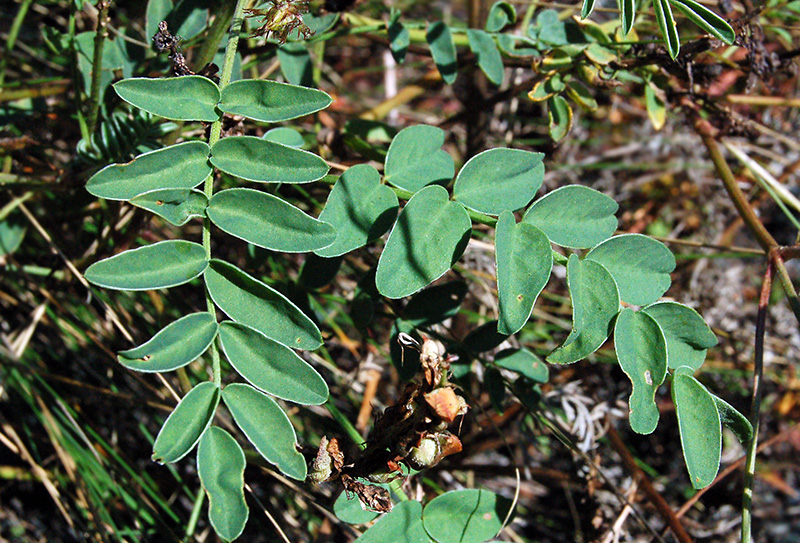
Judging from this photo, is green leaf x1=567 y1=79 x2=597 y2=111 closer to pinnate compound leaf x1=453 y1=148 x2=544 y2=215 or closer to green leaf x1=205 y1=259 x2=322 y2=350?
pinnate compound leaf x1=453 y1=148 x2=544 y2=215

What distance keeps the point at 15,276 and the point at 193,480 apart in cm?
74

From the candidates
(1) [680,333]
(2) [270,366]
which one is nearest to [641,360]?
(1) [680,333]

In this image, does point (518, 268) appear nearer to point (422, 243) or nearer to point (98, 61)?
point (422, 243)

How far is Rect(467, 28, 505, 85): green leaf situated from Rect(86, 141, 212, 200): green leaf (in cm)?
75

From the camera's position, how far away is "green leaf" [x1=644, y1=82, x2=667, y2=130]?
1.56 metres

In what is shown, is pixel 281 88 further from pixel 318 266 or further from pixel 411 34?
pixel 411 34

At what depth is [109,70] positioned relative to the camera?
56.0 inches

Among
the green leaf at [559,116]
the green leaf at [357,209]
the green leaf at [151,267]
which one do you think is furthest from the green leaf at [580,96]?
the green leaf at [151,267]

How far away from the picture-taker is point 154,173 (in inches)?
40.8

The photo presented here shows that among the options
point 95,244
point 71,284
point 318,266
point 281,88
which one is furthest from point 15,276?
point 281,88

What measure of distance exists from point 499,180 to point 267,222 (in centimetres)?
43

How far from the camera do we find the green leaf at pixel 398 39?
60.1 inches

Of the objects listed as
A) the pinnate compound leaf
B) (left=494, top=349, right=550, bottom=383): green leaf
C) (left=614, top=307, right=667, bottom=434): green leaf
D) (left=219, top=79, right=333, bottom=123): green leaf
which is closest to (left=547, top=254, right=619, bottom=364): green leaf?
(left=614, top=307, right=667, bottom=434): green leaf

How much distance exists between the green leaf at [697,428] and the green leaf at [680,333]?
0.10ft
